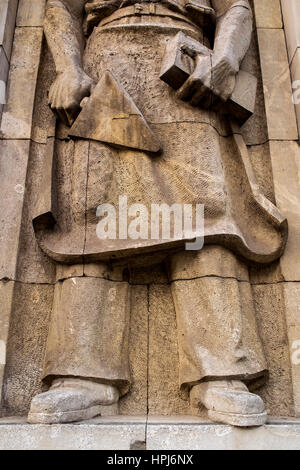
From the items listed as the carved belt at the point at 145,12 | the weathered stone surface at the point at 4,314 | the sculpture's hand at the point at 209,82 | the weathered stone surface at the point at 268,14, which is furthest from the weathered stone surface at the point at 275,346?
the weathered stone surface at the point at 268,14

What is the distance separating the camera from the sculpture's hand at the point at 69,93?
324 centimetres

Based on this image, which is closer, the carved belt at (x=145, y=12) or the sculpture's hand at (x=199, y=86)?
the sculpture's hand at (x=199, y=86)

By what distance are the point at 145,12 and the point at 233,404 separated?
121 inches

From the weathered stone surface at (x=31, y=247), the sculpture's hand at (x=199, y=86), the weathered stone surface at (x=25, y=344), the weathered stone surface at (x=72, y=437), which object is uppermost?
the sculpture's hand at (x=199, y=86)

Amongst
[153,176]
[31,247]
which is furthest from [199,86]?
[31,247]

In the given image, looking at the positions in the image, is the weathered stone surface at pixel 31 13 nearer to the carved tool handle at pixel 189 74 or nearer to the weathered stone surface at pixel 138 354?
the carved tool handle at pixel 189 74

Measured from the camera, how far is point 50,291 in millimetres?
3207

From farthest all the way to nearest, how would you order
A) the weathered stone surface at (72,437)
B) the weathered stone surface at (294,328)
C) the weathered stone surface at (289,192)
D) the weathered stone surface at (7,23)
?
the weathered stone surface at (7,23)
the weathered stone surface at (289,192)
the weathered stone surface at (294,328)
the weathered stone surface at (72,437)

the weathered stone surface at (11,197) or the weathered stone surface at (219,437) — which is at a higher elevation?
the weathered stone surface at (11,197)

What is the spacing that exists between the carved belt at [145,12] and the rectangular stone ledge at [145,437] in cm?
311

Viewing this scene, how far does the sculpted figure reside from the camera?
271cm

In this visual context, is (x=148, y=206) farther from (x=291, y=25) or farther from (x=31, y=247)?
(x=291, y=25)

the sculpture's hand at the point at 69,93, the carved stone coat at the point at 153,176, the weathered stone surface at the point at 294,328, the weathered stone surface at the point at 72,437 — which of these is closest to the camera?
the weathered stone surface at the point at 72,437

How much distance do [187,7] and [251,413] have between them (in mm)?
3178
